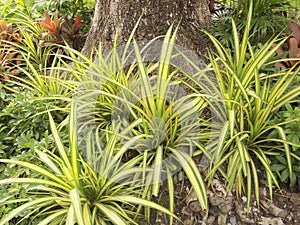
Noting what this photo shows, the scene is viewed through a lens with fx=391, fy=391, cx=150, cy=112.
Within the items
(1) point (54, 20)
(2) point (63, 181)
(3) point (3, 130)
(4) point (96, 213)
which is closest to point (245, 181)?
(4) point (96, 213)

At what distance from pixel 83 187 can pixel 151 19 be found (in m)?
1.30

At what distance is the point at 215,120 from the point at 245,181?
37 centimetres

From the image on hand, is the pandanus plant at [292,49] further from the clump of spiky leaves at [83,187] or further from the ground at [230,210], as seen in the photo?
the clump of spiky leaves at [83,187]

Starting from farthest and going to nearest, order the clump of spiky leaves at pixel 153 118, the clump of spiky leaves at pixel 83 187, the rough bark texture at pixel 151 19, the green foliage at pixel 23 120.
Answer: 1. the rough bark texture at pixel 151 19
2. the green foliage at pixel 23 120
3. the clump of spiky leaves at pixel 153 118
4. the clump of spiky leaves at pixel 83 187

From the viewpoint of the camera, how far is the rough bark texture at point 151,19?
8.64ft

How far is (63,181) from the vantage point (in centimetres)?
184

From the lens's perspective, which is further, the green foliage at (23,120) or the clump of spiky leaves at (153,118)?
the green foliage at (23,120)

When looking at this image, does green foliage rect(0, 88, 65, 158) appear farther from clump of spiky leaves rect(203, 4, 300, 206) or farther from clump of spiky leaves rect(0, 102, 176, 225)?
clump of spiky leaves rect(203, 4, 300, 206)

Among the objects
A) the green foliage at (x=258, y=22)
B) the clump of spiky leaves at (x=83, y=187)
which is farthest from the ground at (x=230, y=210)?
the green foliage at (x=258, y=22)

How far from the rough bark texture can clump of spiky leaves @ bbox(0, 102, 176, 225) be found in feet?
3.10

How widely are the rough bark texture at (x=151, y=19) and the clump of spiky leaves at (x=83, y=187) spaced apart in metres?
0.94

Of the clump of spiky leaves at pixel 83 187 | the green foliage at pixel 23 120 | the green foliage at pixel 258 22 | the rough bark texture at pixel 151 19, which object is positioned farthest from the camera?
the green foliage at pixel 258 22

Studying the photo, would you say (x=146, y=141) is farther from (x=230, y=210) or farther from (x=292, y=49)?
(x=292, y=49)

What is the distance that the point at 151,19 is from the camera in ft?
8.67
